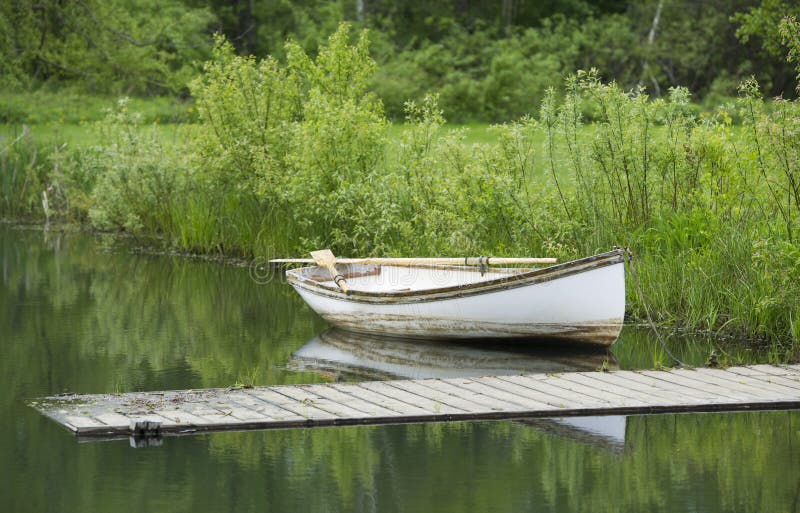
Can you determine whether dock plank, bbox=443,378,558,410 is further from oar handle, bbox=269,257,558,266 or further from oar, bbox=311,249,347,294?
oar, bbox=311,249,347,294

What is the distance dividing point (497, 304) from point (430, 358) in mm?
753

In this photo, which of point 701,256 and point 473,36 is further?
point 473,36

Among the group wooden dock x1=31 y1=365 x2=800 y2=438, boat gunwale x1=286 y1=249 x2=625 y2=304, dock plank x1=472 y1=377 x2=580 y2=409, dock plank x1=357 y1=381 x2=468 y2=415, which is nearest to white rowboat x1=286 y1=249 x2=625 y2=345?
boat gunwale x1=286 y1=249 x2=625 y2=304

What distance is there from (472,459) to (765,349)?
4746 millimetres

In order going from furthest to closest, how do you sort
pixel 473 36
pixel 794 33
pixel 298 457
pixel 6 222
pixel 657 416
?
pixel 473 36 → pixel 6 222 → pixel 794 33 → pixel 657 416 → pixel 298 457

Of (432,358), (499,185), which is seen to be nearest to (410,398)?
(432,358)

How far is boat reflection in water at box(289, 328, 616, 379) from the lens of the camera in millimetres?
10594

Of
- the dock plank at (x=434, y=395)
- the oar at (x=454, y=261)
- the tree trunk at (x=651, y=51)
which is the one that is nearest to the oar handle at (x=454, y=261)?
the oar at (x=454, y=261)

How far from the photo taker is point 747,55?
126 ft

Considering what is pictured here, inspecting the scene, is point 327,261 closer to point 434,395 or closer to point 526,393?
point 434,395

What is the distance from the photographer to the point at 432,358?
37.2ft

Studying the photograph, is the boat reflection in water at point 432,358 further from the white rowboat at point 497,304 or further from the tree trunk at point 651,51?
the tree trunk at point 651,51

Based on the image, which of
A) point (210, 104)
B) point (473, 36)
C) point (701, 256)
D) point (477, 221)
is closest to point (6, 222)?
point (210, 104)

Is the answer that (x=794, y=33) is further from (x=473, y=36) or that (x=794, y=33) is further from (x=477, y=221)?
(x=473, y=36)
